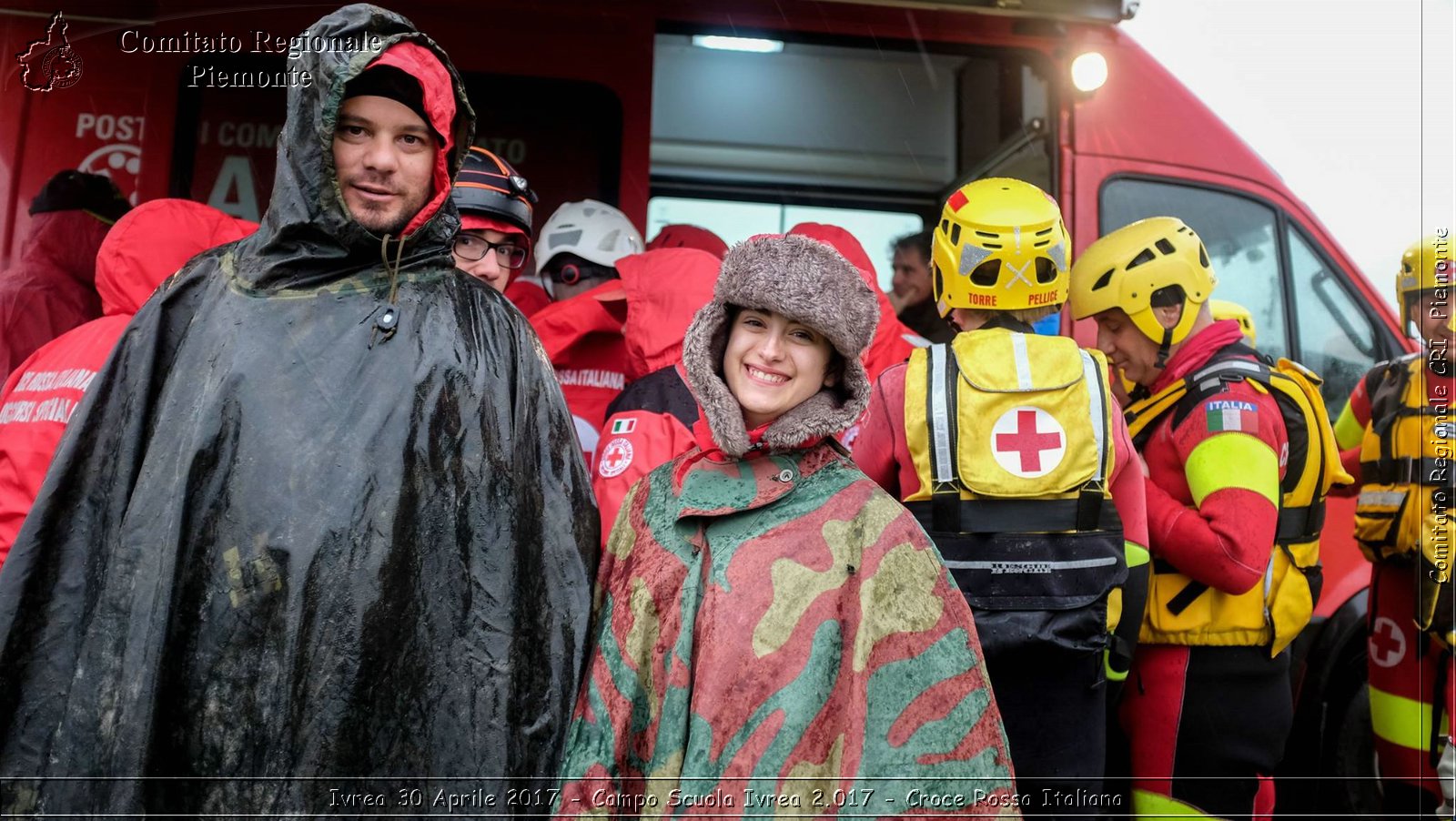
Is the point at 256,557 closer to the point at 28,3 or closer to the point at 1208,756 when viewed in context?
the point at 1208,756

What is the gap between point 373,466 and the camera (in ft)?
6.46

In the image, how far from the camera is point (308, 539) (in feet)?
6.33

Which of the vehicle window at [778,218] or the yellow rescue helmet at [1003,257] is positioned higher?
the vehicle window at [778,218]

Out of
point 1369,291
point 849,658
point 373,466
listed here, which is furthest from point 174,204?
point 1369,291

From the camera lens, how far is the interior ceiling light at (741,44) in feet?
15.3

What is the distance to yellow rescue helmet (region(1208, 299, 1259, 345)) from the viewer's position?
4336 mm

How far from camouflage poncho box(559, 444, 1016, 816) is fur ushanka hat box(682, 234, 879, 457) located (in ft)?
0.39

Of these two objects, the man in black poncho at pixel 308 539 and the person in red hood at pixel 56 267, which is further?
the person in red hood at pixel 56 267

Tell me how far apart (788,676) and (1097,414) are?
108 centimetres

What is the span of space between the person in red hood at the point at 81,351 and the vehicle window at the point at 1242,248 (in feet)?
12.0

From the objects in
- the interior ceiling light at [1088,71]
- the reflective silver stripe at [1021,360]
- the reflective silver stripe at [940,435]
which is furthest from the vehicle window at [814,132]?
the reflective silver stripe at [940,435]

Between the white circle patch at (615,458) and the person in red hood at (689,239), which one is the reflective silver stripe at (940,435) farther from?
the person in red hood at (689,239)

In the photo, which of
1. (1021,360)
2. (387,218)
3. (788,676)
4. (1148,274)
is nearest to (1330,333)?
(1148,274)

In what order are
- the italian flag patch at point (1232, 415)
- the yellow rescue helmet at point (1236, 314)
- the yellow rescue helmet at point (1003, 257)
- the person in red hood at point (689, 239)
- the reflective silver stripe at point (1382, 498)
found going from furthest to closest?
the person in red hood at point (689, 239) < the yellow rescue helmet at point (1236, 314) < the reflective silver stripe at point (1382, 498) < the italian flag patch at point (1232, 415) < the yellow rescue helmet at point (1003, 257)
